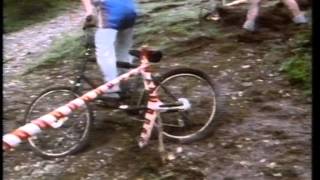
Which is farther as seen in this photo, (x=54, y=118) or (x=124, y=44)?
(x=124, y=44)

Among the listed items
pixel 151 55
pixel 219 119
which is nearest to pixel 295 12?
pixel 219 119

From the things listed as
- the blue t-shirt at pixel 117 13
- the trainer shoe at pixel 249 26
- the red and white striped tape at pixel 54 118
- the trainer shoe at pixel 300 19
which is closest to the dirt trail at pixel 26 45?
the blue t-shirt at pixel 117 13

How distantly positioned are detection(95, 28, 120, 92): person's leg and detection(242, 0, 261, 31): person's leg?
538 millimetres

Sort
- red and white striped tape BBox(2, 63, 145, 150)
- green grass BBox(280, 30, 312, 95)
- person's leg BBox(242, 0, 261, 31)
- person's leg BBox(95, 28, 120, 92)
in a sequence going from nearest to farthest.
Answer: red and white striped tape BBox(2, 63, 145, 150), person's leg BBox(95, 28, 120, 92), green grass BBox(280, 30, 312, 95), person's leg BBox(242, 0, 261, 31)

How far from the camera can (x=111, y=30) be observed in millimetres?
2049

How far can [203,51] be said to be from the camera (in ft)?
7.55

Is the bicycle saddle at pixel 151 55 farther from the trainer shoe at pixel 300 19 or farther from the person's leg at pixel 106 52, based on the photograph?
the trainer shoe at pixel 300 19

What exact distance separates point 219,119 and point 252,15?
44cm

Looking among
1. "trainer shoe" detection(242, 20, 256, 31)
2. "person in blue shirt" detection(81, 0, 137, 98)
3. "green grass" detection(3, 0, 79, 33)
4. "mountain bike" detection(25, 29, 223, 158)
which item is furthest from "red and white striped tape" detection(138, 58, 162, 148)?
"trainer shoe" detection(242, 20, 256, 31)

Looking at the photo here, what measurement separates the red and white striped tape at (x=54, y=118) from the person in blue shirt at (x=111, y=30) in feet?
0.28

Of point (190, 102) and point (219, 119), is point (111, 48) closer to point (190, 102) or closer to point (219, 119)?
point (190, 102)

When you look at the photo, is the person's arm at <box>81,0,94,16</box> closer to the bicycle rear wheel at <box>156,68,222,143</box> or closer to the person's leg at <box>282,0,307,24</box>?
the bicycle rear wheel at <box>156,68,222,143</box>

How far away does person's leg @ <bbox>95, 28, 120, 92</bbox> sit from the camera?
2027 mm
